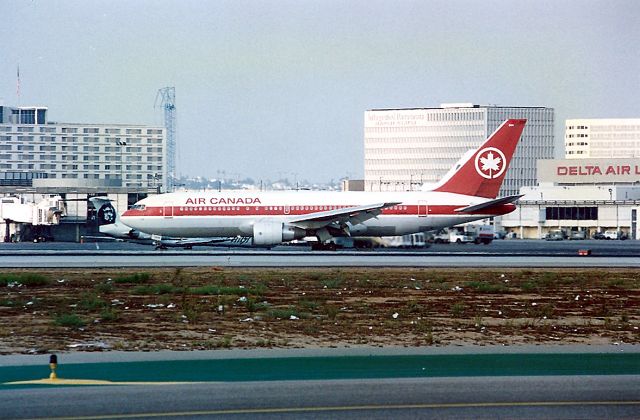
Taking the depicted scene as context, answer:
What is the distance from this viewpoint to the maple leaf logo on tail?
69.2m

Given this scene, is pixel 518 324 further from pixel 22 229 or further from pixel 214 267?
pixel 22 229

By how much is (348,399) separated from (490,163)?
180ft

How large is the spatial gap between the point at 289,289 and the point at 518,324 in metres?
11.5

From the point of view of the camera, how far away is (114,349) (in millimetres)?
22609

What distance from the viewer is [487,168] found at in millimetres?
69375

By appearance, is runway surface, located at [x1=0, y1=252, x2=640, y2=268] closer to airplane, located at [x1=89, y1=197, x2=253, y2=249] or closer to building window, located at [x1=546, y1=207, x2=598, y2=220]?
airplane, located at [x1=89, y1=197, x2=253, y2=249]

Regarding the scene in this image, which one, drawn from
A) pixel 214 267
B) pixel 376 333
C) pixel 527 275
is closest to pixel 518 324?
pixel 376 333

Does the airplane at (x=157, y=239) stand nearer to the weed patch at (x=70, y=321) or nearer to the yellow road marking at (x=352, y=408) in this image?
the weed patch at (x=70, y=321)

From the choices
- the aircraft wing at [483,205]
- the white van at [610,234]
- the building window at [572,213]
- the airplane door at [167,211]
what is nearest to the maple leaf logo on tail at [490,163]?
the aircraft wing at [483,205]

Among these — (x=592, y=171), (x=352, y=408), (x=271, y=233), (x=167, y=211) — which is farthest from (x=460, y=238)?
(x=352, y=408)

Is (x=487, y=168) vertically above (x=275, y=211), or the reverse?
(x=487, y=168)

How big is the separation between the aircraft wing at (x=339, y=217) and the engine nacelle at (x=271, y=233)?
0.90m

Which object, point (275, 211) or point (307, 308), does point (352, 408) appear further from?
point (275, 211)

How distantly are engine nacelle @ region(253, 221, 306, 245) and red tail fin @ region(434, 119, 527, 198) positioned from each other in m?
11.9
